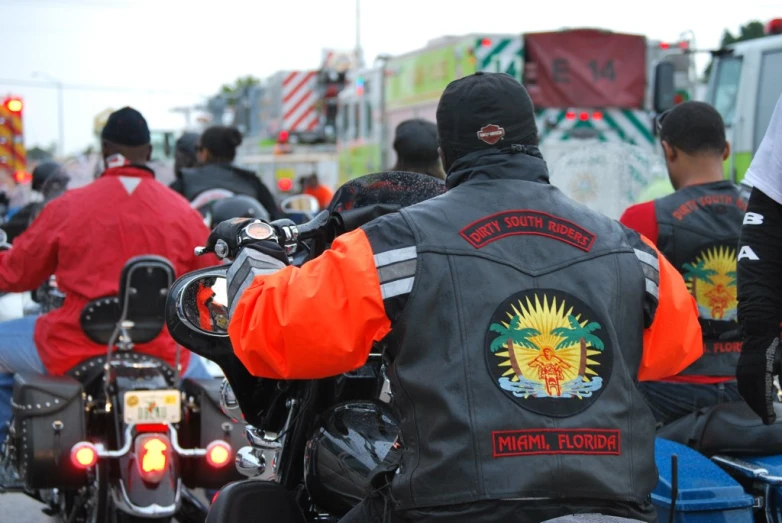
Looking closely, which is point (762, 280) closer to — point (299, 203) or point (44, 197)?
point (299, 203)

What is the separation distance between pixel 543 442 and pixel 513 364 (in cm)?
18

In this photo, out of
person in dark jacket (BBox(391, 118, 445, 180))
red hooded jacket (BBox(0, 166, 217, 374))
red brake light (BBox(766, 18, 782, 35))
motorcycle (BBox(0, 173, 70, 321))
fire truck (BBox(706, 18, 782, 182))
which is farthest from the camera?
red brake light (BBox(766, 18, 782, 35))

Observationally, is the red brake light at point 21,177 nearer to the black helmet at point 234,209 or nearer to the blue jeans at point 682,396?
the black helmet at point 234,209

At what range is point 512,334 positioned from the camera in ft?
8.92

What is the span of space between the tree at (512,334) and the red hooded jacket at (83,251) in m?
3.13

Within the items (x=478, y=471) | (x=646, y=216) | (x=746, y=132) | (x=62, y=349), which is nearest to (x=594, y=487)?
(x=478, y=471)

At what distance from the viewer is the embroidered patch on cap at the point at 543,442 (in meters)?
2.66

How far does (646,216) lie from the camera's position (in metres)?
4.55

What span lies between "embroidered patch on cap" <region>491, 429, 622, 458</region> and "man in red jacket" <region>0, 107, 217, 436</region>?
3.16 meters

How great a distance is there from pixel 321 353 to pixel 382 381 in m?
0.67

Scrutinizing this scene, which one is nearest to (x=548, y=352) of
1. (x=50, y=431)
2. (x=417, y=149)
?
(x=50, y=431)

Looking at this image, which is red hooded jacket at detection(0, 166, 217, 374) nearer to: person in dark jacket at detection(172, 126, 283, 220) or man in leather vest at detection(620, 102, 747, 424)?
man in leather vest at detection(620, 102, 747, 424)

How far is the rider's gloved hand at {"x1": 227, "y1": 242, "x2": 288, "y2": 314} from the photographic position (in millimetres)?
2980

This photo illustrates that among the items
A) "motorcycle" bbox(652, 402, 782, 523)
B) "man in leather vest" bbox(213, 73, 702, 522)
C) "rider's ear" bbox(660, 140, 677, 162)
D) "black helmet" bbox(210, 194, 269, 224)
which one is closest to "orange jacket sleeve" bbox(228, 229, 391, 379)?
"man in leather vest" bbox(213, 73, 702, 522)
